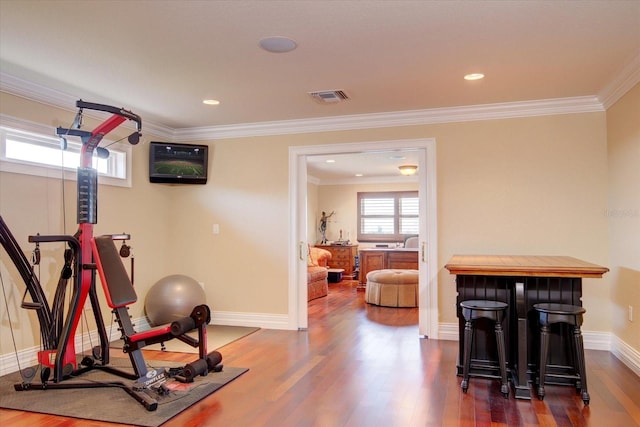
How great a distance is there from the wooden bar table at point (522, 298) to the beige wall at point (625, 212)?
75 cm

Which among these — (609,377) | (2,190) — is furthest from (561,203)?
(2,190)

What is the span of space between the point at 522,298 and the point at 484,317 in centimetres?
29

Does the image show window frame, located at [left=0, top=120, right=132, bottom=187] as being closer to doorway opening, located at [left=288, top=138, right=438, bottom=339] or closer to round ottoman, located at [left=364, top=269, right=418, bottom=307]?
doorway opening, located at [left=288, top=138, right=438, bottom=339]

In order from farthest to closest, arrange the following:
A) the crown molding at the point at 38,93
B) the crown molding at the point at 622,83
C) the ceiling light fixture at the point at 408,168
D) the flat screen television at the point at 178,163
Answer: the ceiling light fixture at the point at 408,168 < the flat screen television at the point at 178,163 < the crown molding at the point at 38,93 < the crown molding at the point at 622,83

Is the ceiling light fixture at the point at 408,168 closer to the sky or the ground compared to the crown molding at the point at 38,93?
closer to the ground

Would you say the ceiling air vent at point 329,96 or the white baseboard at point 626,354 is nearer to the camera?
the white baseboard at point 626,354

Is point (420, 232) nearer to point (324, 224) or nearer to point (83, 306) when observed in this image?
point (83, 306)

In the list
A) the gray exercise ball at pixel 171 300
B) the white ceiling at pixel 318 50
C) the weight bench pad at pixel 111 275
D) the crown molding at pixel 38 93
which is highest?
the white ceiling at pixel 318 50

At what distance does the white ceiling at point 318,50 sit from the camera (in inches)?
103

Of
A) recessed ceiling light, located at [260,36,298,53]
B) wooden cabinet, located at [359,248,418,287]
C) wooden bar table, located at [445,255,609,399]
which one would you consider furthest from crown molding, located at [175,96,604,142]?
wooden cabinet, located at [359,248,418,287]

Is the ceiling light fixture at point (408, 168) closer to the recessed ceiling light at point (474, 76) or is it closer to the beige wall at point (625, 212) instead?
the beige wall at point (625, 212)

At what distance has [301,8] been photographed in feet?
8.50

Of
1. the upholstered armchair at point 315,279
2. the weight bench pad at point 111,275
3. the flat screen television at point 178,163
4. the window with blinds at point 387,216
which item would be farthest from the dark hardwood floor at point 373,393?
the window with blinds at point 387,216

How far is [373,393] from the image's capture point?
125 inches
